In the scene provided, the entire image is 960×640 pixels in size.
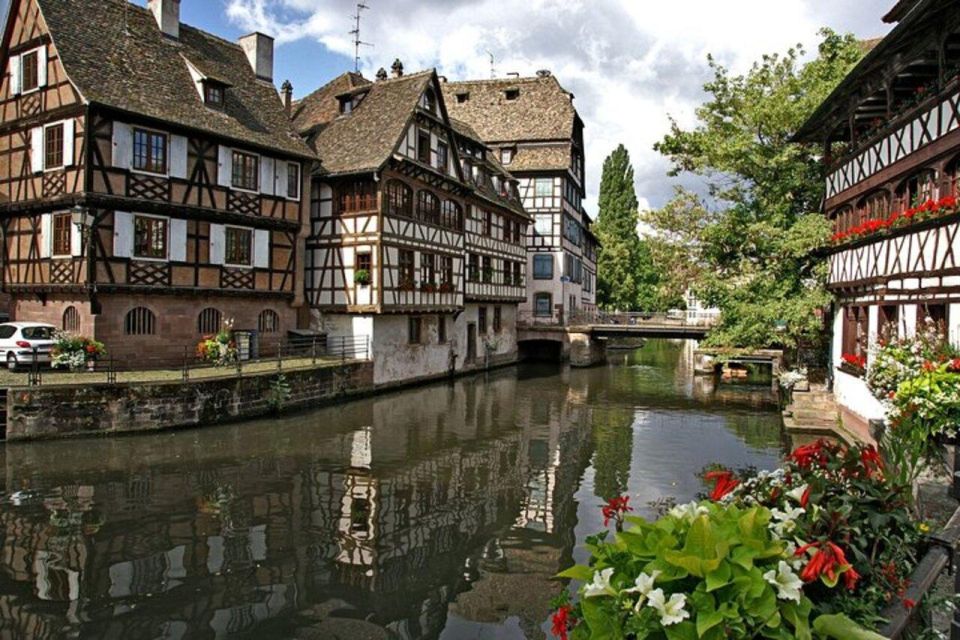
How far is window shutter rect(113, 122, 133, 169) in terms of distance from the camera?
2130 cm

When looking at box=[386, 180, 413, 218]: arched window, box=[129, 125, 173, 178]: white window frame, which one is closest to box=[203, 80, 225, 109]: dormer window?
box=[129, 125, 173, 178]: white window frame

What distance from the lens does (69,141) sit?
21172 mm

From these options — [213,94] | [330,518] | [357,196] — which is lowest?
[330,518]

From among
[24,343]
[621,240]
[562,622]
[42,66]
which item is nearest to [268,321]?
[24,343]

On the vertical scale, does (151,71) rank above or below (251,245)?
above

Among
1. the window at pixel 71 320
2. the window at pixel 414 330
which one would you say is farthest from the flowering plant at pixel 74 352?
the window at pixel 414 330

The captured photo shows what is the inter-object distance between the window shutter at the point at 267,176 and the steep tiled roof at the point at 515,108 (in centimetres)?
2362

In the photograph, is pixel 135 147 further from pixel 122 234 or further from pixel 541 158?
pixel 541 158

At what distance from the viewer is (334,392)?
2556cm

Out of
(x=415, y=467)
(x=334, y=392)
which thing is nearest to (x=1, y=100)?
(x=334, y=392)

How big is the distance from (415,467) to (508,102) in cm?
3750

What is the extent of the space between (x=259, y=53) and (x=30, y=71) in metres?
9.66

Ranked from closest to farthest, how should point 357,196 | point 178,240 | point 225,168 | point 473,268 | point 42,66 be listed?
point 42,66 < point 178,240 < point 225,168 < point 357,196 < point 473,268

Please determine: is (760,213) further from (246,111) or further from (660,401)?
(246,111)
